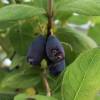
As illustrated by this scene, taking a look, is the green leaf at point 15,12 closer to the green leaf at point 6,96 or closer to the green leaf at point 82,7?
the green leaf at point 82,7

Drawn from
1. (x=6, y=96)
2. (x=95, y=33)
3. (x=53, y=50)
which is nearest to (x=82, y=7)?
(x=53, y=50)

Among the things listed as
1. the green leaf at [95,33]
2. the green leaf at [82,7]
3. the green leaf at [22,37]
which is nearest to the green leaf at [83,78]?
the green leaf at [82,7]

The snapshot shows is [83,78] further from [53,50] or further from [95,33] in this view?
[95,33]

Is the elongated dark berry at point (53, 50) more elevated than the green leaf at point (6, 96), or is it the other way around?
the elongated dark berry at point (53, 50)

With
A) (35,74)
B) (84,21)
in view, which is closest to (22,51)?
(35,74)

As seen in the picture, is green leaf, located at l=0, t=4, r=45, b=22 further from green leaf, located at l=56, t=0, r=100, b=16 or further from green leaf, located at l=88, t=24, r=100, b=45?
green leaf, located at l=88, t=24, r=100, b=45

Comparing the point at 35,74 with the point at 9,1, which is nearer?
the point at 35,74

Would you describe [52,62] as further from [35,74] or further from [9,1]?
[9,1]
